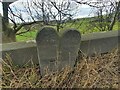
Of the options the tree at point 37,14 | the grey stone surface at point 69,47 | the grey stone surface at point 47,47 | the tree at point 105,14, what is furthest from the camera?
the tree at point 105,14

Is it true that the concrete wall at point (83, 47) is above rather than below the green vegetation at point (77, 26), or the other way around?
below

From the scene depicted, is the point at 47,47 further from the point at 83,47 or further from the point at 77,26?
the point at 77,26

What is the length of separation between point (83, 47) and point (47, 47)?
1.95 feet

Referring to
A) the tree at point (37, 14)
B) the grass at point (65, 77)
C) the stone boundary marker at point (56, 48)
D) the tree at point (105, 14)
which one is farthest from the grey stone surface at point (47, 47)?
the tree at point (105, 14)

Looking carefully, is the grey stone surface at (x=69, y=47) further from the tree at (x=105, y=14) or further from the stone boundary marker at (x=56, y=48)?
the tree at (x=105, y=14)

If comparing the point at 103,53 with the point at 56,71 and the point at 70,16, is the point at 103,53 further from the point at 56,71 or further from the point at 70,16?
the point at 70,16

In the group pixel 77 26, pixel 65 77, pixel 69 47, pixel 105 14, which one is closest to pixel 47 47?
pixel 69 47

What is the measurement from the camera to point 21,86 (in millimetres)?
2605

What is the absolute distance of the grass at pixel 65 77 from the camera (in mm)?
2666

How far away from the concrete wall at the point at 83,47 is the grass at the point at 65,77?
0.09m

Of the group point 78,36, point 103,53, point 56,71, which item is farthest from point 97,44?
point 56,71

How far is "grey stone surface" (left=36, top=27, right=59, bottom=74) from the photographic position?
264 cm

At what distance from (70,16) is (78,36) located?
1.60 m

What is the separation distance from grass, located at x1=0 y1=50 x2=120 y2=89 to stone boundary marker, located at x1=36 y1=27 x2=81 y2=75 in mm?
98
